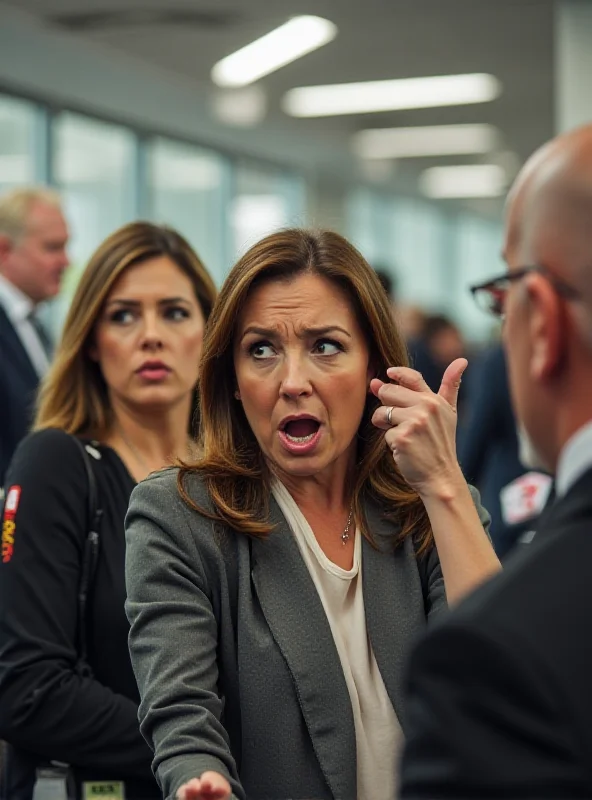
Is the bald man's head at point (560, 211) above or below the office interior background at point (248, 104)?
below

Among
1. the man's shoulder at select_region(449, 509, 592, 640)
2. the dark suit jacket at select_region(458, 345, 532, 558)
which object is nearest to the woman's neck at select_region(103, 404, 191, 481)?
the man's shoulder at select_region(449, 509, 592, 640)

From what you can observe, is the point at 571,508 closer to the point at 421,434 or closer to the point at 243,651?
the point at 421,434

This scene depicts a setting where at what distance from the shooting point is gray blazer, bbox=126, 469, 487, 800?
168 cm

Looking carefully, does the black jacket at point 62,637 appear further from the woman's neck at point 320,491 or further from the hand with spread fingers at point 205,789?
the hand with spread fingers at point 205,789

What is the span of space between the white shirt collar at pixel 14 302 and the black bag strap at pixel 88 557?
229cm

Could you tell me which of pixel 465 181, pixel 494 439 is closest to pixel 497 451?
pixel 494 439

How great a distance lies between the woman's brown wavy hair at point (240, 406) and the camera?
6.28 ft

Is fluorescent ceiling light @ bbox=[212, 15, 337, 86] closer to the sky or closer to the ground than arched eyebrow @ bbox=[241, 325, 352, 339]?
closer to the sky

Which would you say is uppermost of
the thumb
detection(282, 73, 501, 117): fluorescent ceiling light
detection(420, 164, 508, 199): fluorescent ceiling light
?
detection(282, 73, 501, 117): fluorescent ceiling light

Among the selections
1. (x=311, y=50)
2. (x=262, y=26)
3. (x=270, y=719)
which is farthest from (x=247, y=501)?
(x=311, y=50)

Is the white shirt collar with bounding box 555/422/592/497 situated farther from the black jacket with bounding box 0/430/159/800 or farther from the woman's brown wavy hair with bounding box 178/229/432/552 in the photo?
the black jacket with bounding box 0/430/159/800

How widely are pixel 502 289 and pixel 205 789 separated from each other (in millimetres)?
756

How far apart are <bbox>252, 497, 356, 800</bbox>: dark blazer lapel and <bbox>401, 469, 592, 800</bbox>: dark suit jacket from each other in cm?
75

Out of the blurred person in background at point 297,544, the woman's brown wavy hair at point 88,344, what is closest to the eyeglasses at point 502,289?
the blurred person in background at point 297,544
